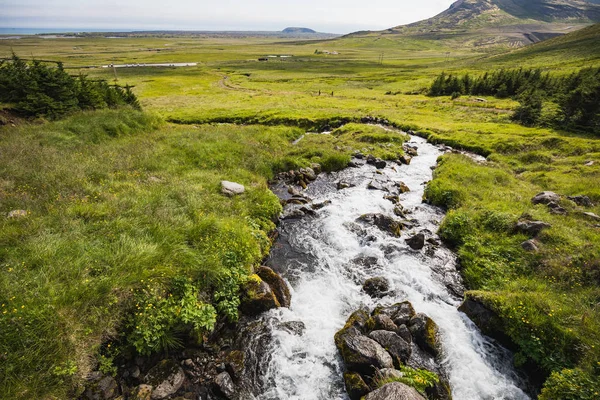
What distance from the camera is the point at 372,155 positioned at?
32.8 metres

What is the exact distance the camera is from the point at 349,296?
13477 mm

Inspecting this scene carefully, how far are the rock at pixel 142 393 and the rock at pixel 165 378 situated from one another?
0.41 ft

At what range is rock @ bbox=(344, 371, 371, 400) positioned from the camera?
9078 millimetres

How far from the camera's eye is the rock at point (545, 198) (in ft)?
64.4

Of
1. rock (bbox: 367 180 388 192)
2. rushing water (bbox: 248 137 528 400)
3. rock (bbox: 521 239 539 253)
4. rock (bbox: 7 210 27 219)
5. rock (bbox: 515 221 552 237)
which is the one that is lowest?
rushing water (bbox: 248 137 528 400)

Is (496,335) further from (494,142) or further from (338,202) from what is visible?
(494,142)

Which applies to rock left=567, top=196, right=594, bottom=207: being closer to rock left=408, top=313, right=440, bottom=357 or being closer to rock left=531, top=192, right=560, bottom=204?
rock left=531, top=192, right=560, bottom=204

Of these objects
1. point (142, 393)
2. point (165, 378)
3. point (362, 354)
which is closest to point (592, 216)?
point (362, 354)

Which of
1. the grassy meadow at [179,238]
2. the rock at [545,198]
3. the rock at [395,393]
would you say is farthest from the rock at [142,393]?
the rock at [545,198]

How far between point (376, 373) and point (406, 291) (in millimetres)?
5356

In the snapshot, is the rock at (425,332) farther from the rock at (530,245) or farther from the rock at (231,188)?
the rock at (231,188)

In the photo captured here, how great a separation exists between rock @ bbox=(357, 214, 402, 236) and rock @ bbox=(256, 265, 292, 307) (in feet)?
27.1

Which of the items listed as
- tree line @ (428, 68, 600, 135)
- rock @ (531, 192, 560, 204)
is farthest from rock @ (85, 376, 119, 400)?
tree line @ (428, 68, 600, 135)

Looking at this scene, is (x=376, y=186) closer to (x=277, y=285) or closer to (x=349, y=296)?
(x=349, y=296)
